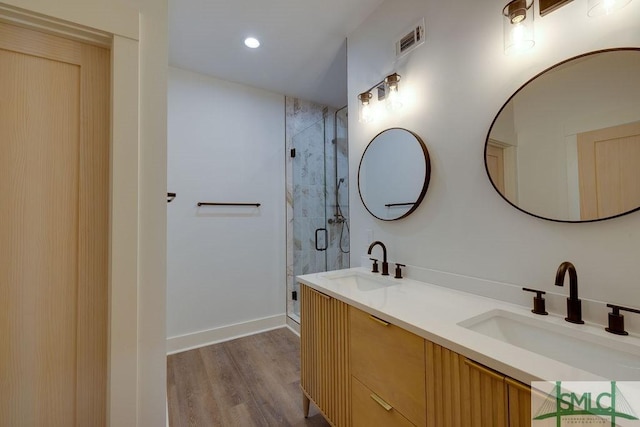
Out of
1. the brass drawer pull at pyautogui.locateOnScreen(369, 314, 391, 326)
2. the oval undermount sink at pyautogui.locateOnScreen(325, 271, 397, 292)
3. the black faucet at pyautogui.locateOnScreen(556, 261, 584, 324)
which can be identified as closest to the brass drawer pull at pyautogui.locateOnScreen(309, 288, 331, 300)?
the oval undermount sink at pyautogui.locateOnScreen(325, 271, 397, 292)

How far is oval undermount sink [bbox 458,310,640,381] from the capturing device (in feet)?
2.56

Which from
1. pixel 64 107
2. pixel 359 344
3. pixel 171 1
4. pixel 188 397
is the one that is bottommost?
pixel 188 397

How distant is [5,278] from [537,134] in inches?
85.2

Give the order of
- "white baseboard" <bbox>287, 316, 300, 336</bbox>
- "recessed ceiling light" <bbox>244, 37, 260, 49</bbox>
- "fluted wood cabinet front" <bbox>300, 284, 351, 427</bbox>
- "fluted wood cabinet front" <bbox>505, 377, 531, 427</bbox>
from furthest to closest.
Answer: "white baseboard" <bbox>287, 316, 300, 336</bbox> < "recessed ceiling light" <bbox>244, 37, 260, 49</bbox> < "fluted wood cabinet front" <bbox>300, 284, 351, 427</bbox> < "fluted wood cabinet front" <bbox>505, 377, 531, 427</bbox>

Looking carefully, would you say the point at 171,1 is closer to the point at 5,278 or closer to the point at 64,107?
the point at 64,107

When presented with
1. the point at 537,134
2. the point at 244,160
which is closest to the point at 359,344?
the point at 537,134

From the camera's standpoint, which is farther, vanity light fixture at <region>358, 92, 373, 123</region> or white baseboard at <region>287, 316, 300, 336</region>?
white baseboard at <region>287, 316, 300, 336</region>

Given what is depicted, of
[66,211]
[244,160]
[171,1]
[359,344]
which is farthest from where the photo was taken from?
[244,160]

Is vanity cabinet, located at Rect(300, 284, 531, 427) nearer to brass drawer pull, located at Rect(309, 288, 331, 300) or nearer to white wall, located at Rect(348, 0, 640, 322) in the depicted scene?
brass drawer pull, located at Rect(309, 288, 331, 300)

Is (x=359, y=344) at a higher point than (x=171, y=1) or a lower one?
lower

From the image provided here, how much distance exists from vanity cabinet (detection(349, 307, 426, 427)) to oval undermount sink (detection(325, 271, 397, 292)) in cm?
46

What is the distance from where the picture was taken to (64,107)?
1066 mm

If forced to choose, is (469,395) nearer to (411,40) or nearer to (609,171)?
(609,171)

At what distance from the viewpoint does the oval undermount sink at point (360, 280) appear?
165 cm
